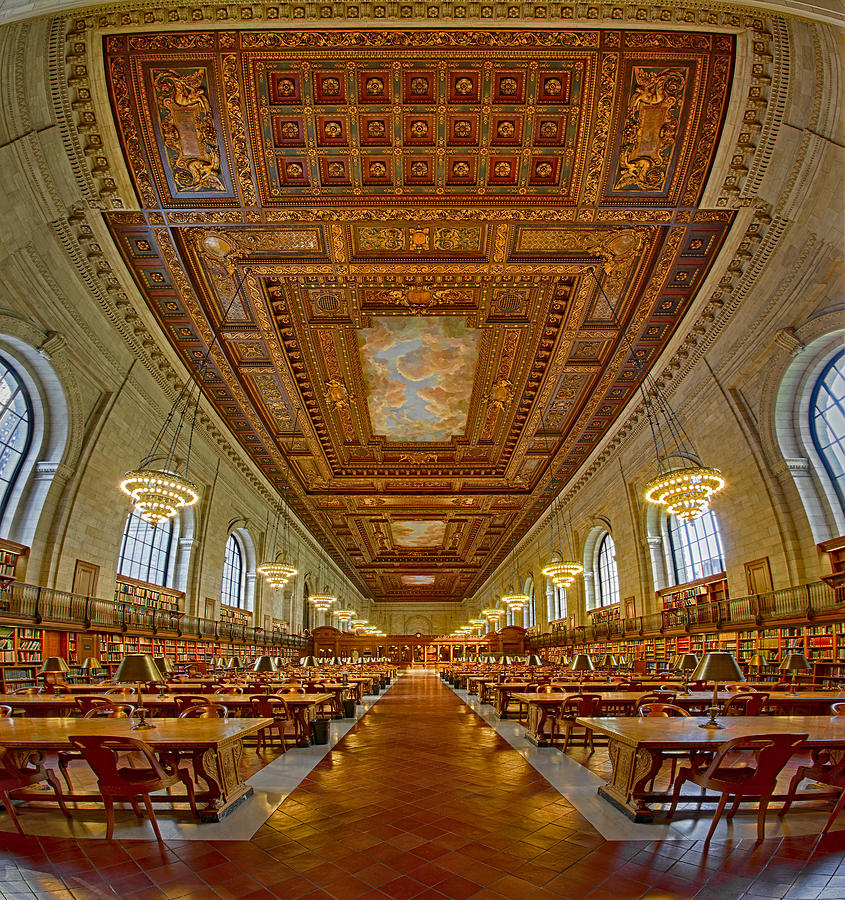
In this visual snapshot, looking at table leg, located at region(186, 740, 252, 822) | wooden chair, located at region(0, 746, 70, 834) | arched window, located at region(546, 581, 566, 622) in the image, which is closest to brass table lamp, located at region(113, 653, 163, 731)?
table leg, located at region(186, 740, 252, 822)

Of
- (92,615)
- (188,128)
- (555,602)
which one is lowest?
(92,615)

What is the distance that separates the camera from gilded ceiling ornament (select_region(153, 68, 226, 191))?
6.84 metres

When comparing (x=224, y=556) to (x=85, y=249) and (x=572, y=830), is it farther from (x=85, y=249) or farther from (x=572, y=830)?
(x=572, y=830)

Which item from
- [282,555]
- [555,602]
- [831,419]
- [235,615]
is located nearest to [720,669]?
[831,419]

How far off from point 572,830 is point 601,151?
26.2 ft

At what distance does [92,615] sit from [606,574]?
53.2 feet

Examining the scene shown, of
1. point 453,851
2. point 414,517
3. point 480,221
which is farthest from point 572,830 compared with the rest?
point 414,517

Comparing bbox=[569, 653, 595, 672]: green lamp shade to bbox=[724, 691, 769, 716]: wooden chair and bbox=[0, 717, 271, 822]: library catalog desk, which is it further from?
bbox=[0, 717, 271, 822]: library catalog desk

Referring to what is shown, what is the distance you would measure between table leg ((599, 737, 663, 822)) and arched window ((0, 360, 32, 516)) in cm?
1018

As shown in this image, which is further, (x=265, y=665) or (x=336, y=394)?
(x=336, y=394)

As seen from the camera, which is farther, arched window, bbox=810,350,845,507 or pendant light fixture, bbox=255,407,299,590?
pendant light fixture, bbox=255,407,299,590

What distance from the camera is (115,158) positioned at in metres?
7.58

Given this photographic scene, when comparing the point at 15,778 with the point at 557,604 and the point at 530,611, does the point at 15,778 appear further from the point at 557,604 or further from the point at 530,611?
the point at 530,611

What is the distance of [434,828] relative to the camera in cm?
397
